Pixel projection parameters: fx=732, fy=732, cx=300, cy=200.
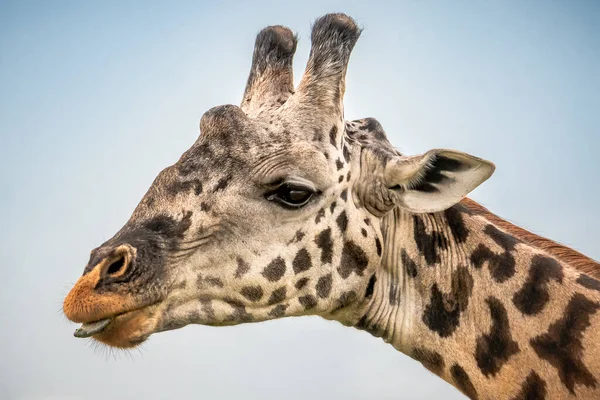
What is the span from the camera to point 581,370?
7.71 meters

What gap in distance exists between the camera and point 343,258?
8.62 metres

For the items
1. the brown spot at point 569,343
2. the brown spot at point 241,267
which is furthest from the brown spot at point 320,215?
the brown spot at point 569,343

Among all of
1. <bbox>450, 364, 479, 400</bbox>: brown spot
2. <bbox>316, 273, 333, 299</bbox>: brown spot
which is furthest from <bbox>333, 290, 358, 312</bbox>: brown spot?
<bbox>450, 364, 479, 400</bbox>: brown spot

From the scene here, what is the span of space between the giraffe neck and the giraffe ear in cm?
50

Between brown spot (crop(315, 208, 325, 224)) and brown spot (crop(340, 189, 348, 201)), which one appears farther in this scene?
brown spot (crop(340, 189, 348, 201))

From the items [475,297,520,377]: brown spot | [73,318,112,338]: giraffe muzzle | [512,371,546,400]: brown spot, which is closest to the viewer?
[73,318,112,338]: giraffe muzzle

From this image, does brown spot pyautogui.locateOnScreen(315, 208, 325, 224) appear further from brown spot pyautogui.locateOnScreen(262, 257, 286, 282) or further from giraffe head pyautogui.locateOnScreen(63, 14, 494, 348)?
brown spot pyautogui.locateOnScreen(262, 257, 286, 282)

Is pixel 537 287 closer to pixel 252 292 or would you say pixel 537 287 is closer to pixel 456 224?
pixel 456 224

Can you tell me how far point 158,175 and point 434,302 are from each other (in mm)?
3579

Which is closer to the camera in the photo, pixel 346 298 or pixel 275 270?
pixel 275 270

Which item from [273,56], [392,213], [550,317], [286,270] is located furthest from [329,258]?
[273,56]

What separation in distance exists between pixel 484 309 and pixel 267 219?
8.90 feet

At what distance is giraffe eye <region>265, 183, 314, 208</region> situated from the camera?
8344mm

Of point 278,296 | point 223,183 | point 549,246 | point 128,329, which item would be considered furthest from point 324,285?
point 549,246
